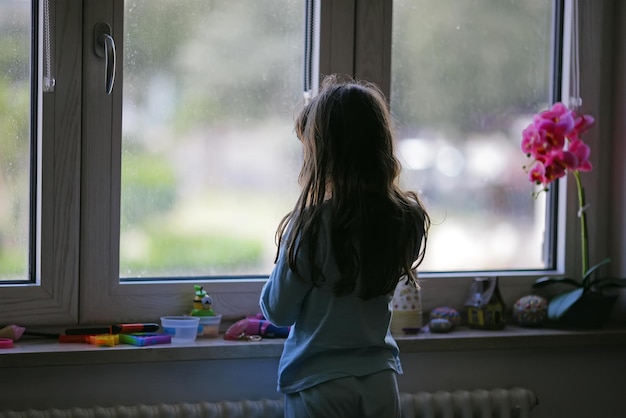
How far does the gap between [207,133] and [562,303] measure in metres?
1.00

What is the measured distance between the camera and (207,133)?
2.09 m

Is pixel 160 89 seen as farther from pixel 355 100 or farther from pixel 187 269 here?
pixel 355 100

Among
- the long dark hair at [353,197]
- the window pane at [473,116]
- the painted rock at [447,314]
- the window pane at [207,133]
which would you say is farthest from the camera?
the window pane at [473,116]

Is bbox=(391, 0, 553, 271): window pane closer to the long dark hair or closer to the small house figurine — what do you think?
the small house figurine

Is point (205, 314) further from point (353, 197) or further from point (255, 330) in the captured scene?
point (353, 197)

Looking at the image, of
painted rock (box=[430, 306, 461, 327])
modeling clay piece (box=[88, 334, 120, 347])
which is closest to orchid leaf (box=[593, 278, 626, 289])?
painted rock (box=[430, 306, 461, 327])

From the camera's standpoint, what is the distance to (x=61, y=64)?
193 cm

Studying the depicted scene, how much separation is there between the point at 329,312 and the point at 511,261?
89cm

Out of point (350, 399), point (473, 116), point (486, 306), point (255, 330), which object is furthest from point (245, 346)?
point (473, 116)

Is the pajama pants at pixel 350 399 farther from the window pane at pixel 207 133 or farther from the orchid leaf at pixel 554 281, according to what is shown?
the orchid leaf at pixel 554 281

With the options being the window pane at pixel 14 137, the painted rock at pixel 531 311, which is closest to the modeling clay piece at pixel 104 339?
the window pane at pixel 14 137

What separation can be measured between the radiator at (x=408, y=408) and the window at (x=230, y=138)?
25 centimetres

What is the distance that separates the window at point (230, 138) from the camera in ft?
6.38

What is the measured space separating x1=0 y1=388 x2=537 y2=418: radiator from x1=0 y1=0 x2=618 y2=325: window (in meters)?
0.25
